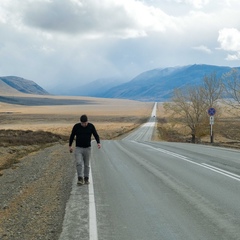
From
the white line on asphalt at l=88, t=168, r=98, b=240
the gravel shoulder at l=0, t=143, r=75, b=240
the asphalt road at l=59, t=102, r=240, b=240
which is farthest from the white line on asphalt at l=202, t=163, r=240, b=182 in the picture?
the gravel shoulder at l=0, t=143, r=75, b=240

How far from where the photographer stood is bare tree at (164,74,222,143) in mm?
50406

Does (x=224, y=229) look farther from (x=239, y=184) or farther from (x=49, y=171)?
(x=49, y=171)

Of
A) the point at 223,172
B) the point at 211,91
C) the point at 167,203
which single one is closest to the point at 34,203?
the point at 167,203

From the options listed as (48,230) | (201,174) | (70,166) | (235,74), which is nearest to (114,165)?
(70,166)

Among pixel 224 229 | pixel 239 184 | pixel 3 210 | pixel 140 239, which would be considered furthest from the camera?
pixel 239 184

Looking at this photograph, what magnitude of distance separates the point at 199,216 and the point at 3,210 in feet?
13.2

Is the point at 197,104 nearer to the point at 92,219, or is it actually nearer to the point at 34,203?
the point at 34,203

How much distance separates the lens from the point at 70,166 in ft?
50.3

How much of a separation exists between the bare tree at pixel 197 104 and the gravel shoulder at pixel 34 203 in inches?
1524

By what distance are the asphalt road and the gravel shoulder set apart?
828 mm

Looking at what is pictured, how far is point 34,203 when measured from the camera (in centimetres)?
841

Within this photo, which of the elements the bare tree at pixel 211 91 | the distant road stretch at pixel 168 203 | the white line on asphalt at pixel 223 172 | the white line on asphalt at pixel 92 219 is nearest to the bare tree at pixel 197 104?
the bare tree at pixel 211 91

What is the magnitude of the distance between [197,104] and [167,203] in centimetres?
4401

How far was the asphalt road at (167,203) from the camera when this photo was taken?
6105 mm
